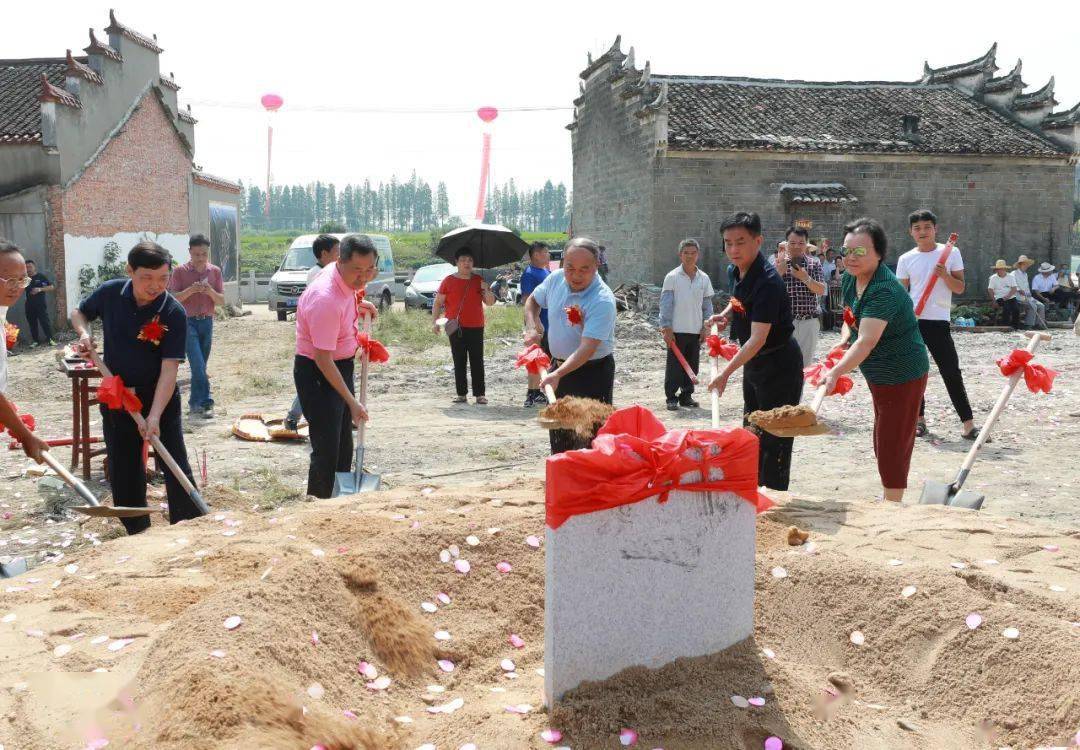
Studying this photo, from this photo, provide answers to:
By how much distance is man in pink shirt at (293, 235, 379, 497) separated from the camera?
16.6 ft

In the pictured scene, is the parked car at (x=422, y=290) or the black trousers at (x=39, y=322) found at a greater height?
the parked car at (x=422, y=290)

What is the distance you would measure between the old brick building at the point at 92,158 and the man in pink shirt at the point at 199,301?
370 inches

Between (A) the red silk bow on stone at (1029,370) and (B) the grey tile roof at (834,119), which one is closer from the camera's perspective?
(A) the red silk bow on stone at (1029,370)

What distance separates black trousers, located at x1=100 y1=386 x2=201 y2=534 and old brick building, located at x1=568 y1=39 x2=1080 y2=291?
691 inches

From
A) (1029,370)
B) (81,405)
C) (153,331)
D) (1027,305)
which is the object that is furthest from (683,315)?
(1027,305)

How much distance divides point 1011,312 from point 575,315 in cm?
1733

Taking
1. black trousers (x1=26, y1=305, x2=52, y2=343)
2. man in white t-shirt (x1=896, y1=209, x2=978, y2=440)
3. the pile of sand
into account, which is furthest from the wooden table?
black trousers (x1=26, y1=305, x2=52, y2=343)

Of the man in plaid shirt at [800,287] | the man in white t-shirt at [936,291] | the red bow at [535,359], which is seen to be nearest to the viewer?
the red bow at [535,359]

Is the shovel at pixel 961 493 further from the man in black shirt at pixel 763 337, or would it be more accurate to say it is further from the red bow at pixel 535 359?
the red bow at pixel 535 359

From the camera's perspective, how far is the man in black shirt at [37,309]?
1561 cm

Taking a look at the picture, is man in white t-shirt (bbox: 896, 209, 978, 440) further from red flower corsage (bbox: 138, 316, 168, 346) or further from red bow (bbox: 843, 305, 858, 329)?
red flower corsage (bbox: 138, 316, 168, 346)

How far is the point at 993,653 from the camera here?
3309 mm

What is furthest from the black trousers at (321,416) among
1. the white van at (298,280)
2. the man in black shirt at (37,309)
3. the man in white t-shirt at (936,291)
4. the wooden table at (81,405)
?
the white van at (298,280)

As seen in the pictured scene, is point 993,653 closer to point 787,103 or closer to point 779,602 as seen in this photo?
point 779,602
